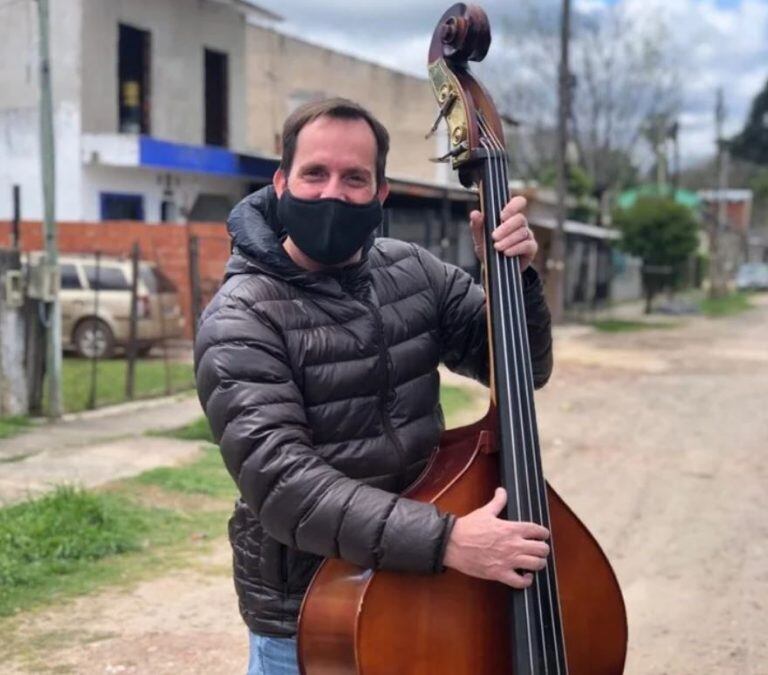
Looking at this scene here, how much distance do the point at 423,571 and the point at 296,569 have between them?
34 cm

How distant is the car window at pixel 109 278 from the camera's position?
15328mm

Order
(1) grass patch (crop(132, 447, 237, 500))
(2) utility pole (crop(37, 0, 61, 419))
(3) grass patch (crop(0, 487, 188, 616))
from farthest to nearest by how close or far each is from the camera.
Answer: (2) utility pole (crop(37, 0, 61, 419)) < (1) grass patch (crop(132, 447, 237, 500)) < (3) grass patch (crop(0, 487, 188, 616))

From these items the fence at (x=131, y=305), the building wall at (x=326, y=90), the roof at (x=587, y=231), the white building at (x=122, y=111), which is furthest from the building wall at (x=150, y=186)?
the roof at (x=587, y=231)

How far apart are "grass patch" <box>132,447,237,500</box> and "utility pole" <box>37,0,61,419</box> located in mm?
2359

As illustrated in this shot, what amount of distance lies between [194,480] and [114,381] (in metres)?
5.81

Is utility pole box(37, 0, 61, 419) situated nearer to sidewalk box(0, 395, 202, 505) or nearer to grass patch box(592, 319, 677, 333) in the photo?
sidewalk box(0, 395, 202, 505)

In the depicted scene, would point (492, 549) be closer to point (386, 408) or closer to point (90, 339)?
point (386, 408)

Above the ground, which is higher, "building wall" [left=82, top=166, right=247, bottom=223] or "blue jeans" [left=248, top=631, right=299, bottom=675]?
"building wall" [left=82, top=166, right=247, bottom=223]

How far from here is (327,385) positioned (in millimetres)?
2090

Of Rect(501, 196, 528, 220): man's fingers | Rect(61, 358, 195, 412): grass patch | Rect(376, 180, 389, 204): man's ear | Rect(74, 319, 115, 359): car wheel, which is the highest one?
Rect(376, 180, 389, 204): man's ear

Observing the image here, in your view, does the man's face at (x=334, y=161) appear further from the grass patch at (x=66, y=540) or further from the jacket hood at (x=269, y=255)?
the grass patch at (x=66, y=540)

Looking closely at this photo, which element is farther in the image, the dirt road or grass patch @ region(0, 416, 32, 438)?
grass patch @ region(0, 416, 32, 438)

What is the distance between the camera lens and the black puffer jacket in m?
1.88

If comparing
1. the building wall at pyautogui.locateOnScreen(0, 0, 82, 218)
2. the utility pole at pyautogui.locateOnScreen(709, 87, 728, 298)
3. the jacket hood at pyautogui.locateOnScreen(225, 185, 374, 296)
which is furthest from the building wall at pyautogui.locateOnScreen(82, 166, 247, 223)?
the utility pole at pyautogui.locateOnScreen(709, 87, 728, 298)
